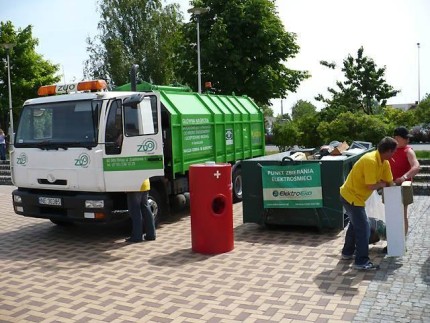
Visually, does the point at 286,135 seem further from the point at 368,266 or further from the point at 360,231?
the point at 368,266

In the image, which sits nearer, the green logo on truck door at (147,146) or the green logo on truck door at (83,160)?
the green logo on truck door at (83,160)

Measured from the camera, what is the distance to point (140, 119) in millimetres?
7805

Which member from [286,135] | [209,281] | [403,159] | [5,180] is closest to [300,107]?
[286,135]

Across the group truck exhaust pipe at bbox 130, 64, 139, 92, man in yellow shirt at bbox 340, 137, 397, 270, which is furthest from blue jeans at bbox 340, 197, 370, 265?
truck exhaust pipe at bbox 130, 64, 139, 92

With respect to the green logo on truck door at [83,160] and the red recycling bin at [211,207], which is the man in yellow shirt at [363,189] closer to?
the red recycling bin at [211,207]

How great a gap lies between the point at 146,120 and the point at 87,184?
1.40m

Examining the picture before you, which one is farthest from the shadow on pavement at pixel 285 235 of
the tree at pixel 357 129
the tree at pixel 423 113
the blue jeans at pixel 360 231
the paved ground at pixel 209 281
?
the tree at pixel 423 113

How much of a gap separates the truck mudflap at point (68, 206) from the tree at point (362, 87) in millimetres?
18532

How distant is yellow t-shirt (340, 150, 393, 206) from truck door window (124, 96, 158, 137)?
338 cm

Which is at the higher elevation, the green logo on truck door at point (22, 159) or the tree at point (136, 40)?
the tree at point (136, 40)

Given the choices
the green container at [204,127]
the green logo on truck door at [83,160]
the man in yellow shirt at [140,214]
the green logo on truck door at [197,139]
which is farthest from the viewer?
the green logo on truck door at [197,139]

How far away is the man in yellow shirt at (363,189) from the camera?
19.1 feet

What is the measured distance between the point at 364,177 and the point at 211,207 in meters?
2.24

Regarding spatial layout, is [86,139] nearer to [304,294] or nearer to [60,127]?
[60,127]
